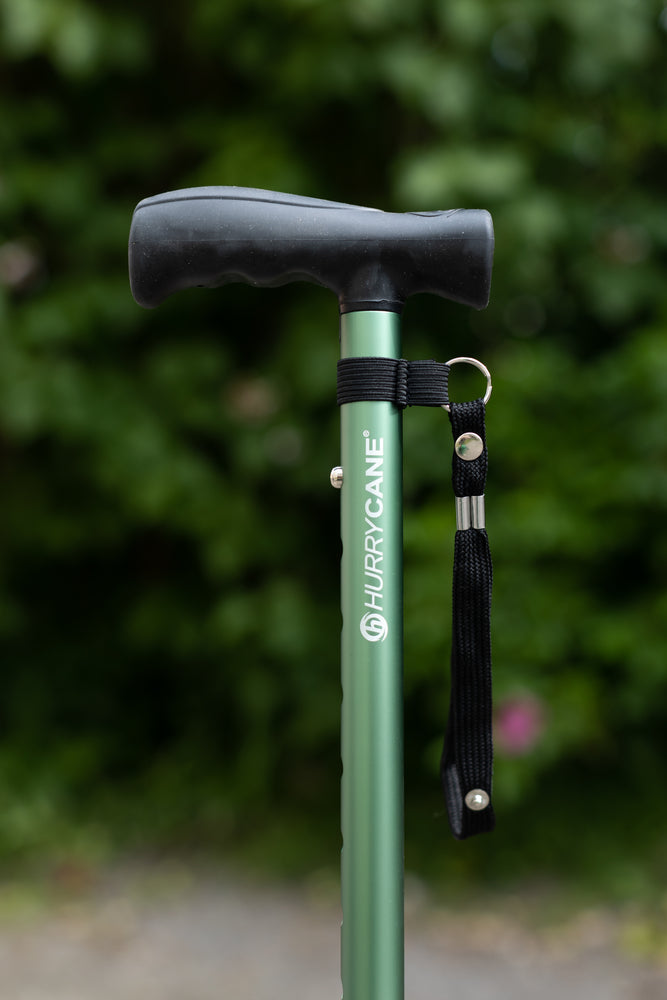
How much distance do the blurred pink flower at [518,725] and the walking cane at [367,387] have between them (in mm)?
1338

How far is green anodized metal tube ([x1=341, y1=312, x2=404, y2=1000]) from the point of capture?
732 millimetres

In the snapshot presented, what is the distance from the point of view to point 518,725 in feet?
6.67

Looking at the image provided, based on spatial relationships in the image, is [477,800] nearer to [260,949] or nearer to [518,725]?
[518,725]

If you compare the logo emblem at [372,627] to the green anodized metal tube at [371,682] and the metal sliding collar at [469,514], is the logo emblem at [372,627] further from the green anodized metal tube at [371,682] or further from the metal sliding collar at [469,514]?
the metal sliding collar at [469,514]

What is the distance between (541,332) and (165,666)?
1.76m

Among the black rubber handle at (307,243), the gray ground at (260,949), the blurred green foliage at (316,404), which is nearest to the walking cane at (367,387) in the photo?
the black rubber handle at (307,243)

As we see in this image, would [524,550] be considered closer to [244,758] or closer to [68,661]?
[244,758]

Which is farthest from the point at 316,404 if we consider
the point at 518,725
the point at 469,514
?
the point at 469,514

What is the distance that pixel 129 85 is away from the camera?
274cm

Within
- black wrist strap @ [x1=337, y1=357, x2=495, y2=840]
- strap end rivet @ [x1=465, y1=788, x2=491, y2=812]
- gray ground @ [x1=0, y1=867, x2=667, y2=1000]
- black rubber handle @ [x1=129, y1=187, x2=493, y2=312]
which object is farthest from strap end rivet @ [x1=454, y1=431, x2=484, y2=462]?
gray ground @ [x1=0, y1=867, x2=667, y2=1000]

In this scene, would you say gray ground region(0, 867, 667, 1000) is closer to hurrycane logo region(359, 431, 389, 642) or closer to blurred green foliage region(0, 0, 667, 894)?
blurred green foliage region(0, 0, 667, 894)

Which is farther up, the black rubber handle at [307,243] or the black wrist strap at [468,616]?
the black rubber handle at [307,243]

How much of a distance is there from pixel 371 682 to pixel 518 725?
140 centimetres

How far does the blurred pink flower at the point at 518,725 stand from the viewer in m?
2.03
